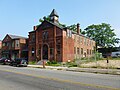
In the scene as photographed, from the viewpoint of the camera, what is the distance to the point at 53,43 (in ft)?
131

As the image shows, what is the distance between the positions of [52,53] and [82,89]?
30.9m

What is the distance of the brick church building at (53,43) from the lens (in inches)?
1542

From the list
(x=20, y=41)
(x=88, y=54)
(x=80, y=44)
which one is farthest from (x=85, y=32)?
(x=20, y=41)

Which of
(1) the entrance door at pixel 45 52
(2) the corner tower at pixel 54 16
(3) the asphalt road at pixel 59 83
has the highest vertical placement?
(2) the corner tower at pixel 54 16

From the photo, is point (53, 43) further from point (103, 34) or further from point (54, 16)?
point (103, 34)

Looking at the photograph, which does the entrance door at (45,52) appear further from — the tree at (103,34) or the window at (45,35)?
the tree at (103,34)

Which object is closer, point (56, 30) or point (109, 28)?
point (56, 30)

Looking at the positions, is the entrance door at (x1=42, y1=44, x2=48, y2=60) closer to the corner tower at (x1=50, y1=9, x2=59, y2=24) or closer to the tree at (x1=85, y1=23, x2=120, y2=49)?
the corner tower at (x1=50, y1=9, x2=59, y2=24)

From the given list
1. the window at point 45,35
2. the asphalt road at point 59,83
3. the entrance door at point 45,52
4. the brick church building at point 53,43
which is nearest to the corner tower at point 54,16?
the brick church building at point 53,43

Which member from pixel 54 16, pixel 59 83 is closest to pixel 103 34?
pixel 54 16

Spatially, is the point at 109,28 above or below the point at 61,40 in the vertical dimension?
above

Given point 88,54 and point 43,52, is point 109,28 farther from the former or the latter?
point 43,52

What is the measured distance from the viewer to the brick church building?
39.2 meters

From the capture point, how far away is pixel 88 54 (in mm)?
55250
